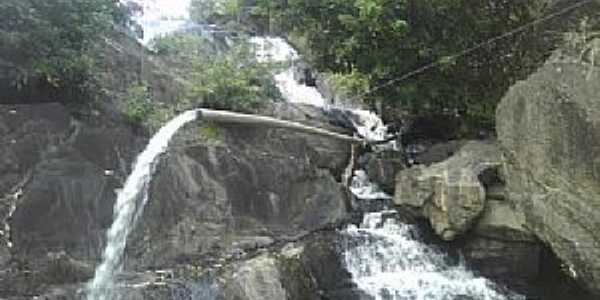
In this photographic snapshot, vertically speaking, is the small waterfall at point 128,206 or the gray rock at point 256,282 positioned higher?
the small waterfall at point 128,206

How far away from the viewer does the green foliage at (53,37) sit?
31.6 ft

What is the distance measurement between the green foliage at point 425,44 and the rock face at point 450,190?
1483 millimetres

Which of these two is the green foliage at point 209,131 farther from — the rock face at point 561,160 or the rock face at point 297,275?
the rock face at point 561,160

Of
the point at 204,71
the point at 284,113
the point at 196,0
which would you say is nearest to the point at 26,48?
the point at 204,71

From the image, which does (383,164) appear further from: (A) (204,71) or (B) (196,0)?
(B) (196,0)

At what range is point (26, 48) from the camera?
384 inches

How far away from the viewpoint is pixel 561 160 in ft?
29.1

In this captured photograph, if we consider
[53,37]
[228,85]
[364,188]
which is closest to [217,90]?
[228,85]

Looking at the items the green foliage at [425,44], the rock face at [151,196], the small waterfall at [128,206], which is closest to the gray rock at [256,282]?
the rock face at [151,196]

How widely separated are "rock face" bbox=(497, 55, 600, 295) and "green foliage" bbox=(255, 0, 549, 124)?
2.78 meters

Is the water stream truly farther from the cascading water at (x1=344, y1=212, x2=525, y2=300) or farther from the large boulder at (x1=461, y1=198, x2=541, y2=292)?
the large boulder at (x1=461, y1=198, x2=541, y2=292)

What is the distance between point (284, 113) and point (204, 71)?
166 centimetres


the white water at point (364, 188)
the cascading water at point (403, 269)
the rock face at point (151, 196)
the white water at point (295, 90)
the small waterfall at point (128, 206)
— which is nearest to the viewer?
the small waterfall at point (128, 206)

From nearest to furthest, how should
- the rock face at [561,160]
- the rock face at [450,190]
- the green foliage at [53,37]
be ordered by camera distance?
the rock face at [561,160] < the green foliage at [53,37] < the rock face at [450,190]
